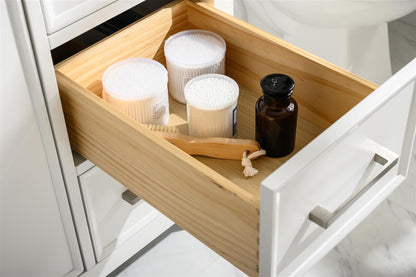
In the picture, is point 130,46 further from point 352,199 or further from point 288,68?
point 352,199

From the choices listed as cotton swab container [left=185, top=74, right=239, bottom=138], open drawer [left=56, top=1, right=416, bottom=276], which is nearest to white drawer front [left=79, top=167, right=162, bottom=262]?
open drawer [left=56, top=1, right=416, bottom=276]

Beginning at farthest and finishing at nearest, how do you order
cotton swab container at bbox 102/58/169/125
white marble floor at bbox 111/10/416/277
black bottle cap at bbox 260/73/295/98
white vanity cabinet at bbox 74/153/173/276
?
1. white marble floor at bbox 111/10/416/277
2. white vanity cabinet at bbox 74/153/173/276
3. cotton swab container at bbox 102/58/169/125
4. black bottle cap at bbox 260/73/295/98

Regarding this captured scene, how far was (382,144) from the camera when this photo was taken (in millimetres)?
812

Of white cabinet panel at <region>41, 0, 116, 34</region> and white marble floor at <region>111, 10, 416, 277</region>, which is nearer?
white cabinet panel at <region>41, 0, 116, 34</region>

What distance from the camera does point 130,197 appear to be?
3.59 ft

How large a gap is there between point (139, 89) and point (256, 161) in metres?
0.19

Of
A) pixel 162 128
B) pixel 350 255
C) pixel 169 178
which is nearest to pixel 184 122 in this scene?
pixel 162 128

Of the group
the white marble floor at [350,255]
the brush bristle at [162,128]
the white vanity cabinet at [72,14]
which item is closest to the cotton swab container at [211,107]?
the brush bristle at [162,128]

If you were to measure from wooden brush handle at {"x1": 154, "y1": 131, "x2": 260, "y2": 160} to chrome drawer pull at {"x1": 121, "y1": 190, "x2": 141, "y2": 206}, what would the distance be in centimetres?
26

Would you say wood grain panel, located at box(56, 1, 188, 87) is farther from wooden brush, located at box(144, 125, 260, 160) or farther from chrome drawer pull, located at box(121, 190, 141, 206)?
chrome drawer pull, located at box(121, 190, 141, 206)

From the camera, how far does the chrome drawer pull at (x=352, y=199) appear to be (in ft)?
2.38

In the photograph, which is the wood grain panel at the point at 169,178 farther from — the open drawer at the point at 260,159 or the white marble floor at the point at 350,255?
the white marble floor at the point at 350,255

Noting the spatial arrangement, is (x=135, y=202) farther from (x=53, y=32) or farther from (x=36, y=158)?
(x=53, y=32)

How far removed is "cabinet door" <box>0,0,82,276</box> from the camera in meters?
0.82
